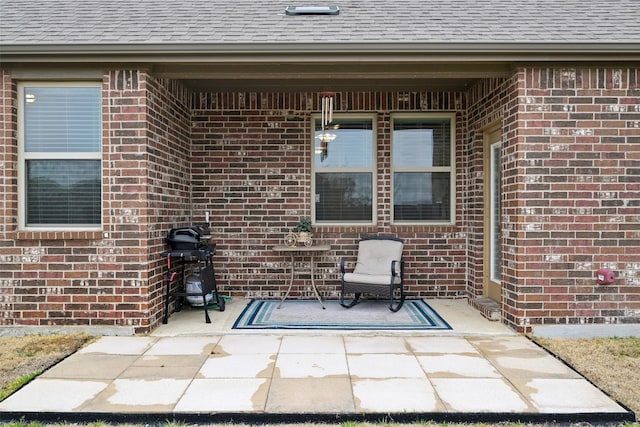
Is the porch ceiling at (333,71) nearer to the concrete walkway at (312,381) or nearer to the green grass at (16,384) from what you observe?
the concrete walkway at (312,381)

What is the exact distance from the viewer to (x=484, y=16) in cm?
533

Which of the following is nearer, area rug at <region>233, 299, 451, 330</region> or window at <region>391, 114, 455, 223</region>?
area rug at <region>233, 299, 451, 330</region>

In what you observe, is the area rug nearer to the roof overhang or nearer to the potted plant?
the potted plant

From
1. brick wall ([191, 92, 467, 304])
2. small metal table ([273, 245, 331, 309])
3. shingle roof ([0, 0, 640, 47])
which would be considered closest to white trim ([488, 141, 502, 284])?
brick wall ([191, 92, 467, 304])

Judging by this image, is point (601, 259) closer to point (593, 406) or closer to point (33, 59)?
point (593, 406)

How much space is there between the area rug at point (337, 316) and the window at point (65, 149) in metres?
2.13

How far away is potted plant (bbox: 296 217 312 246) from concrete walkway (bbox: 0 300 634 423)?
147 cm

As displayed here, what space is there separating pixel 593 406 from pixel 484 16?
434cm

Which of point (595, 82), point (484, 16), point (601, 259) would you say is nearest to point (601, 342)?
point (601, 259)

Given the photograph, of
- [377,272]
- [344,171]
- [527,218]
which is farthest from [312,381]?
[344,171]

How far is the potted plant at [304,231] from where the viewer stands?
589 cm

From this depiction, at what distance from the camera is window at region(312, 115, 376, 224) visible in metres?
6.41

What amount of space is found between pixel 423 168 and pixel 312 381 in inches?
153

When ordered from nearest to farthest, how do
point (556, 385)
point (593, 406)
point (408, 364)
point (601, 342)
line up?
point (593, 406)
point (556, 385)
point (408, 364)
point (601, 342)
